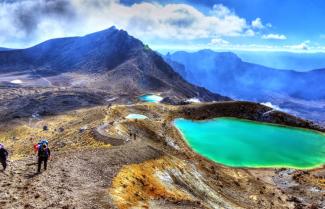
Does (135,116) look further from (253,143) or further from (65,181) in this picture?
(65,181)

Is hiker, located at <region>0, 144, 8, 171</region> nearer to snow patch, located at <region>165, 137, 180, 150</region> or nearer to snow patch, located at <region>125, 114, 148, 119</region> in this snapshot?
snow patch, located at <region>165, 137, 180, 150</region>

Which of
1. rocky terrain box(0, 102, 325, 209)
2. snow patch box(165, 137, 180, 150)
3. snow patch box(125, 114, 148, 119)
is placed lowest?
rocky terrain box(0, 102, 325, 209)

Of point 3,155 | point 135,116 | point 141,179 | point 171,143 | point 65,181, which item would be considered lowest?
point 141,179

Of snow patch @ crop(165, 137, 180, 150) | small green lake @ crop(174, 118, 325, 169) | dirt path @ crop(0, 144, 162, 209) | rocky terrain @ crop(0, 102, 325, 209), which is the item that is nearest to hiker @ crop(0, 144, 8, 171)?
dirt path @ crop(0, 144, 162, 209)

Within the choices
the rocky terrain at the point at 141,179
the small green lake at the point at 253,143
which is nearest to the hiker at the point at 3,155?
the rocky terrain at the point at 141,179

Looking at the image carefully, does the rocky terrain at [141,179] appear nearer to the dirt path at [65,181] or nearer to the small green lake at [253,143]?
the dirt path at [65,181]

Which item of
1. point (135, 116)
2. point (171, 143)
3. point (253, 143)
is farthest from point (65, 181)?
point (135, 116)
